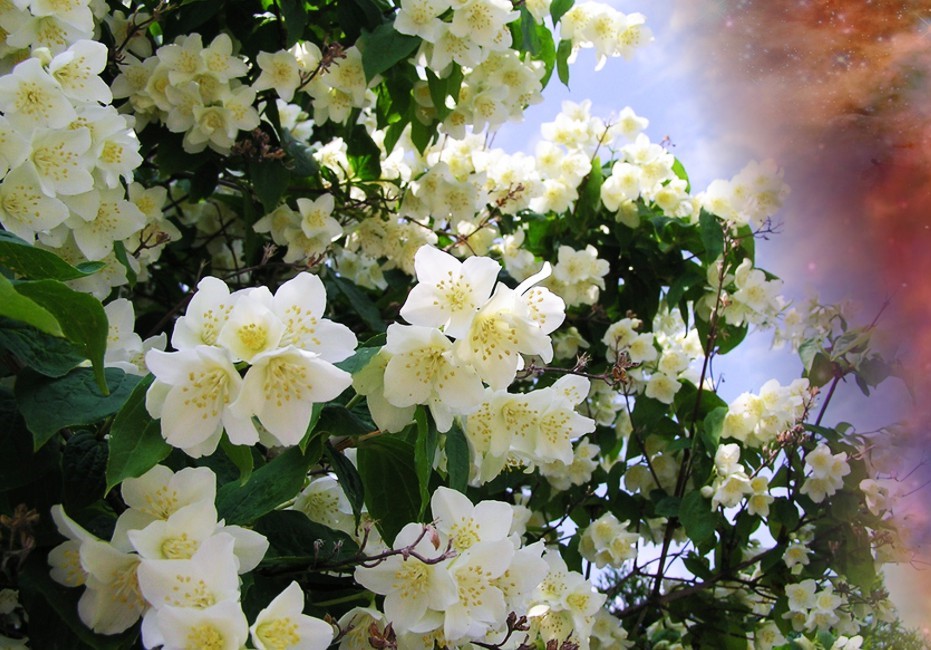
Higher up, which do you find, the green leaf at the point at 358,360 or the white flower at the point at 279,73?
the white flower at the point at 279,73

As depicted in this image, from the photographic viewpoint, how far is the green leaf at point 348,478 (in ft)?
2.97

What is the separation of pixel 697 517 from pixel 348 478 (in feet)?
3.89

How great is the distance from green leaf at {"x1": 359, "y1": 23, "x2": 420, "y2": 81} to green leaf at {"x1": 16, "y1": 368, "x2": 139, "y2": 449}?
917 millimetres

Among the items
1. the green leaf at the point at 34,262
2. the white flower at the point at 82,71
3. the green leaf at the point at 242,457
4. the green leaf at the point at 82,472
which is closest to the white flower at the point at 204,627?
the green leaf at the point at 242,457

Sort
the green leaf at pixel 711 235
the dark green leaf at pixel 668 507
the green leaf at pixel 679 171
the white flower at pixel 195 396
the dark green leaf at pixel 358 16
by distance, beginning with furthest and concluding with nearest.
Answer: the green leaf at pixel 679 171 < the green leaf at pixel 711 235 < the dark green leaf at pixel 668 507 < the dark green leaf at pixel 358 16 < the white flower at pixel 195 396

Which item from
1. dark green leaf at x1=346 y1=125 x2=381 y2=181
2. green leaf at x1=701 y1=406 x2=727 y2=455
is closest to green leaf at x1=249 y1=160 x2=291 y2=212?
dark green leaf at x1=346 y1=125 x2=381 y2=181

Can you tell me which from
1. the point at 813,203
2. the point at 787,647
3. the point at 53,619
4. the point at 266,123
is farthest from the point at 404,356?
the point at 787,647

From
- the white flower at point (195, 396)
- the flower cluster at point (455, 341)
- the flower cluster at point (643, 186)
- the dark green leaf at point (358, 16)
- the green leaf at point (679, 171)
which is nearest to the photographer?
the white flower at point (195, 396)

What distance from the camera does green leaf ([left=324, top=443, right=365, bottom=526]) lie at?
91cm

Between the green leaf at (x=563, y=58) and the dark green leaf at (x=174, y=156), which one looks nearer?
the dark green leaf at (x=174, y=156)

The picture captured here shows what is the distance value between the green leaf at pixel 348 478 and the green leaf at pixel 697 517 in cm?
112

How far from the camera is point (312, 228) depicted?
1.82m

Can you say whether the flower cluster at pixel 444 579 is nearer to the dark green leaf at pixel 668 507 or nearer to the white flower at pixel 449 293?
the white flower at pixel 449 293

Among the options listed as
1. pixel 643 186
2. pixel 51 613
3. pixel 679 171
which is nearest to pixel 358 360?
pixel 51 613
